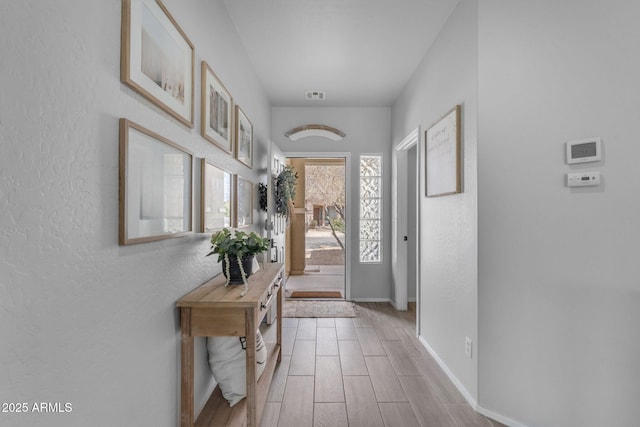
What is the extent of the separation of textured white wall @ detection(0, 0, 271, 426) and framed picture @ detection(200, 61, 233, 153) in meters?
0.52

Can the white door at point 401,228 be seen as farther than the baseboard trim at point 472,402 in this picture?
Yes

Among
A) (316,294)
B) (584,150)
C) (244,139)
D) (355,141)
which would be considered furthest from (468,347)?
(355,141)

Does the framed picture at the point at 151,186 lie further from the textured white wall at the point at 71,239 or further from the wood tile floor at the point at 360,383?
the wood tile floor at the point at 360,383

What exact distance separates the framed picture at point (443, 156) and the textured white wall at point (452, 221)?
6cm

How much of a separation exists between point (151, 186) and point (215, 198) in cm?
78

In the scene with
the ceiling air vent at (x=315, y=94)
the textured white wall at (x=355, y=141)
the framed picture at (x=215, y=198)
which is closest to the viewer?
the framed picture at (x=215, y=198)

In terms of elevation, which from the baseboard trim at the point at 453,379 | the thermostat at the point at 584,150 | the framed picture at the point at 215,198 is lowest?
the baseboard trim at the point at 453,379

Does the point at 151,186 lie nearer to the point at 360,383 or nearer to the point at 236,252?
the point at 236,252

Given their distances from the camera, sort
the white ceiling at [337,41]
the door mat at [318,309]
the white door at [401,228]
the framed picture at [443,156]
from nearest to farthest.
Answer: the framed picture at [443,156]
the white ceiling at [337,41]
the door mat at [318,309]
the white door at [401,228]

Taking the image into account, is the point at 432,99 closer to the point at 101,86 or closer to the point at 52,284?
the point at 101,86

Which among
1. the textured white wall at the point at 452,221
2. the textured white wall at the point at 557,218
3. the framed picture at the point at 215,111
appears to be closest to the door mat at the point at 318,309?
the textured white wall at the point at 452,221

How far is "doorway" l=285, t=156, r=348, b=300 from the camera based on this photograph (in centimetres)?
489

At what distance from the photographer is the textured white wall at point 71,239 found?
75 centimetres

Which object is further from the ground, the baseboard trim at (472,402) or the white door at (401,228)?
the white door at (401,228)
